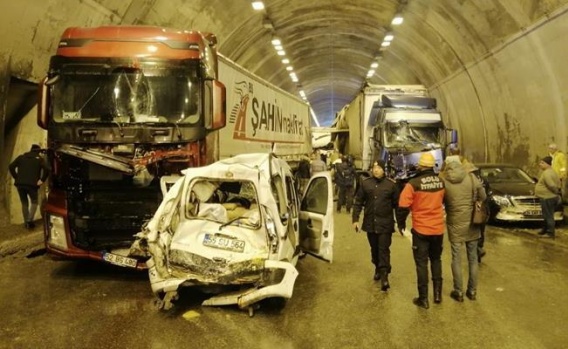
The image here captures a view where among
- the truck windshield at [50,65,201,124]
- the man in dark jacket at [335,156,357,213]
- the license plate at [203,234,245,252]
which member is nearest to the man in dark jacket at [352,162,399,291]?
the license plate at [203,234,245,252]

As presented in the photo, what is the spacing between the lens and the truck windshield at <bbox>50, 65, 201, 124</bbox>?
23.0 feet

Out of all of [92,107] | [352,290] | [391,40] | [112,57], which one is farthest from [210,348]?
[391,40]

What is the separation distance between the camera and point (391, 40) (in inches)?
794

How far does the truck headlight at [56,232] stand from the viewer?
21.9 feet

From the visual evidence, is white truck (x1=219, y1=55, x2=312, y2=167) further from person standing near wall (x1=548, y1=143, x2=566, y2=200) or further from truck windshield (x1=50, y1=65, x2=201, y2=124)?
person standing near wall (x1=548, y1=143, x2=566, y2=200)

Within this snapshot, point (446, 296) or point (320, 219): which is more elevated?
point (320, 219)

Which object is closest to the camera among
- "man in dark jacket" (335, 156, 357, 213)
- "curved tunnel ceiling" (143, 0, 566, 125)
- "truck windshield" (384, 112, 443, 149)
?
"curved tunnel ceiling" (143, 0, 566, 125)

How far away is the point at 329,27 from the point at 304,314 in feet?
53.3

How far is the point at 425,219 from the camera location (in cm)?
593

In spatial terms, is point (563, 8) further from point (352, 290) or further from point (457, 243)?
point (352, 290)

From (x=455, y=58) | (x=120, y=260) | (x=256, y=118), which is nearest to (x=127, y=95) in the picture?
(x=120, y=260)

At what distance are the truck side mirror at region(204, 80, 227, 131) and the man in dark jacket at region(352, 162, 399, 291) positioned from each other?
7.77ft

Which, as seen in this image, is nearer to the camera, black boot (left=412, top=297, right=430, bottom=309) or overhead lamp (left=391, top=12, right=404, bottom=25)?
black boot (left=412, top=297, right=430, bottom=309)

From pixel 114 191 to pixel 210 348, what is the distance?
3.07m
